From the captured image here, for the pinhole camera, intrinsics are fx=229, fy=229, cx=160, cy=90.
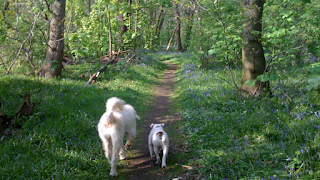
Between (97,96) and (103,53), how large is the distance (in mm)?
7901

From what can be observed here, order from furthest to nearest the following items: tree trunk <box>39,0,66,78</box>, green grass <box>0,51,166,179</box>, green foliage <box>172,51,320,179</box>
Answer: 1. tree trunk <box>39,0,66,78</box>
2. green grass <box>0,51,166,179</box>
3. green foliage <box>172,51,320,179</box>

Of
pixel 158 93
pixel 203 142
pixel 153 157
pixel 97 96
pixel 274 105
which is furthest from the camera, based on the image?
pixel 158 93

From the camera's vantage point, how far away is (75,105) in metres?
6.69

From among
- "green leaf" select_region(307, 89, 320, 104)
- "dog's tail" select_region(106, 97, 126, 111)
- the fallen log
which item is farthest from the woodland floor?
the fallen log

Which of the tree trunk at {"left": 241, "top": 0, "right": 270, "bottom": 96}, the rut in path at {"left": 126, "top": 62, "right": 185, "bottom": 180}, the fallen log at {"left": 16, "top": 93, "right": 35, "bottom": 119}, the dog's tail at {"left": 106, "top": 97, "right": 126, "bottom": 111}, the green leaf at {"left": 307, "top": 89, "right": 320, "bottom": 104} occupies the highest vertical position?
Answer: the tree trunk at {"left": 241, "top": 0, "right": 270, "bottom": 96}

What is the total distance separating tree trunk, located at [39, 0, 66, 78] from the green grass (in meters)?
1.65

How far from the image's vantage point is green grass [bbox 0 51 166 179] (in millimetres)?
3744

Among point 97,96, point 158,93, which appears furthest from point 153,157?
point 158,93

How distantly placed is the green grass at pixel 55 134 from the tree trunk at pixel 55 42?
165 cm

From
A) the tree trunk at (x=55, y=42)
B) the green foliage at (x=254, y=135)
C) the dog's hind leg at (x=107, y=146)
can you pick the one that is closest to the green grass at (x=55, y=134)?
the dog's hind leg at (x=107, y=146)

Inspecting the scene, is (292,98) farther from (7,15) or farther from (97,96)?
(7,15)

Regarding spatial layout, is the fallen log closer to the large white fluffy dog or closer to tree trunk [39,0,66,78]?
the large white fluffy dog

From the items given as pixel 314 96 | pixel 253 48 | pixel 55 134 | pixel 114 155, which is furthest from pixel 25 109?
pixel 253 48

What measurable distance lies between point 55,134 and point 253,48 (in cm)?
587
